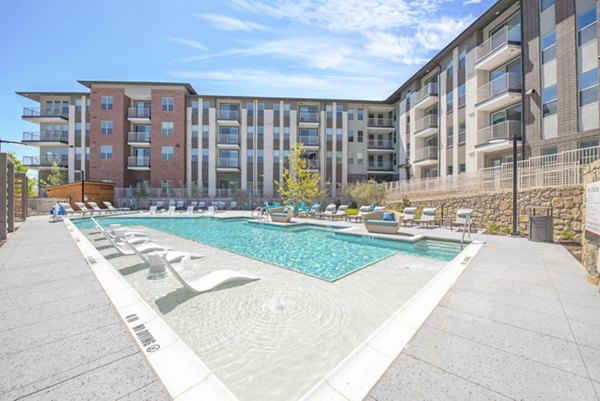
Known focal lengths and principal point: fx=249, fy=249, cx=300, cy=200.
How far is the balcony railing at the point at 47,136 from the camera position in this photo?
31.9 meters

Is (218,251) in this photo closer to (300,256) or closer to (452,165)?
(300,256)

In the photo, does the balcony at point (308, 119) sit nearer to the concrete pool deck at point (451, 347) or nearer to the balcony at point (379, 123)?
the balcony at point (379, 123)

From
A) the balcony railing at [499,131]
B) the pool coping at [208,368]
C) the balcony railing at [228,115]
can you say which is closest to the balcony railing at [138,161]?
the balcony railing at [228,115]

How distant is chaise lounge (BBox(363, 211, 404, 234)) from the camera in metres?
10.4

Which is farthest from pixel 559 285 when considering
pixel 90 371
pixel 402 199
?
pixel 402 199

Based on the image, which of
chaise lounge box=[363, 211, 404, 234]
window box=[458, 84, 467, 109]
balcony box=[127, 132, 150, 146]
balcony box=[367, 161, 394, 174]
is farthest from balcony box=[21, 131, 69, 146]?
window box=[458, 84, 467, 109]

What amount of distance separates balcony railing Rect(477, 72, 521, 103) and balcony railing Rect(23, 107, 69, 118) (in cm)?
4586

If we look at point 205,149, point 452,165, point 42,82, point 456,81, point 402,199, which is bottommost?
point 402,199

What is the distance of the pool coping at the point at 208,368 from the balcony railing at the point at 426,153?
22693 mm

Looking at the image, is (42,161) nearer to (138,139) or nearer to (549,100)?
(138,139)

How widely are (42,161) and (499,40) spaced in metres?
49.1

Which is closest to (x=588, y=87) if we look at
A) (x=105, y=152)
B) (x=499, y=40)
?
(x=499, y=40)

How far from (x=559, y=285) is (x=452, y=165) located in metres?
19.4

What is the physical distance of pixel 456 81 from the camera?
20.7 metres
